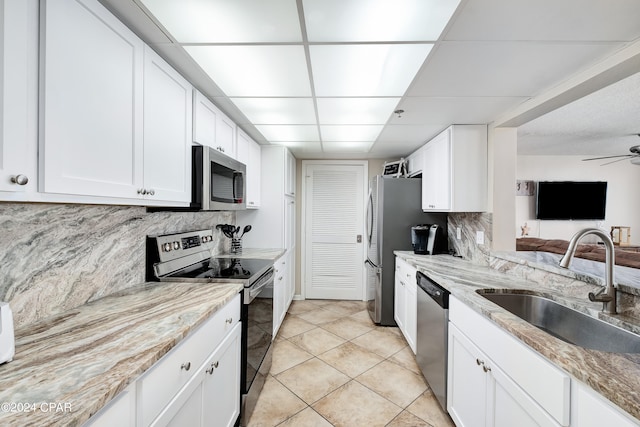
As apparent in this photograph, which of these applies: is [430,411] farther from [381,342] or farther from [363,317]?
[363,317]

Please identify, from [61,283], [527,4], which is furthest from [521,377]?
[61,283]

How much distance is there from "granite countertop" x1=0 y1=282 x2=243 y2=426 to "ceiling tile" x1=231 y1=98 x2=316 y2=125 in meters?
1.43

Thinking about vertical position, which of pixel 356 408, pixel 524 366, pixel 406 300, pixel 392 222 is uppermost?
pixel 392 222

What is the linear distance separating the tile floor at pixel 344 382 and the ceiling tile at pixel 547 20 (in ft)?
7.19

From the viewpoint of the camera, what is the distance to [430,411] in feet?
5.95

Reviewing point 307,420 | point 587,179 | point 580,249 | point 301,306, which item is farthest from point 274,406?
point 587,179

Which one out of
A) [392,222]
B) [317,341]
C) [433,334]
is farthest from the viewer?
[392,222]

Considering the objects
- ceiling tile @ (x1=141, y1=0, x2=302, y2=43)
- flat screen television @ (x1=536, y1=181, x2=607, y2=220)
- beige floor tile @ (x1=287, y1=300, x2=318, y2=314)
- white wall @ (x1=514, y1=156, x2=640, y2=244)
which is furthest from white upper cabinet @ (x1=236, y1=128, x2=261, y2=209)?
flat screen television @ (x1=536, y1=181, x2=607, y2=220)

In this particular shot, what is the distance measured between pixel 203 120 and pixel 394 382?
2434 mm

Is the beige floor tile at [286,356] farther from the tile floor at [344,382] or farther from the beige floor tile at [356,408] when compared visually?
the beige floor tile at [356,408]

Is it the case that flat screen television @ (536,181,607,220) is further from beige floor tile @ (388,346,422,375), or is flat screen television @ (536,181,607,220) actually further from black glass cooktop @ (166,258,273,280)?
black glass cooktop @ (166,258,273,280)

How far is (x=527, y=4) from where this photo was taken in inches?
40.3

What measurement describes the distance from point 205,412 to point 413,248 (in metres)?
2.46

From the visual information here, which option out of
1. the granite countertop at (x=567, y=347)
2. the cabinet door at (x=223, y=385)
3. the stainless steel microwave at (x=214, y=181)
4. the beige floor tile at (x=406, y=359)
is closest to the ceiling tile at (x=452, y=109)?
the granite countertop at (x=567, y=347)
